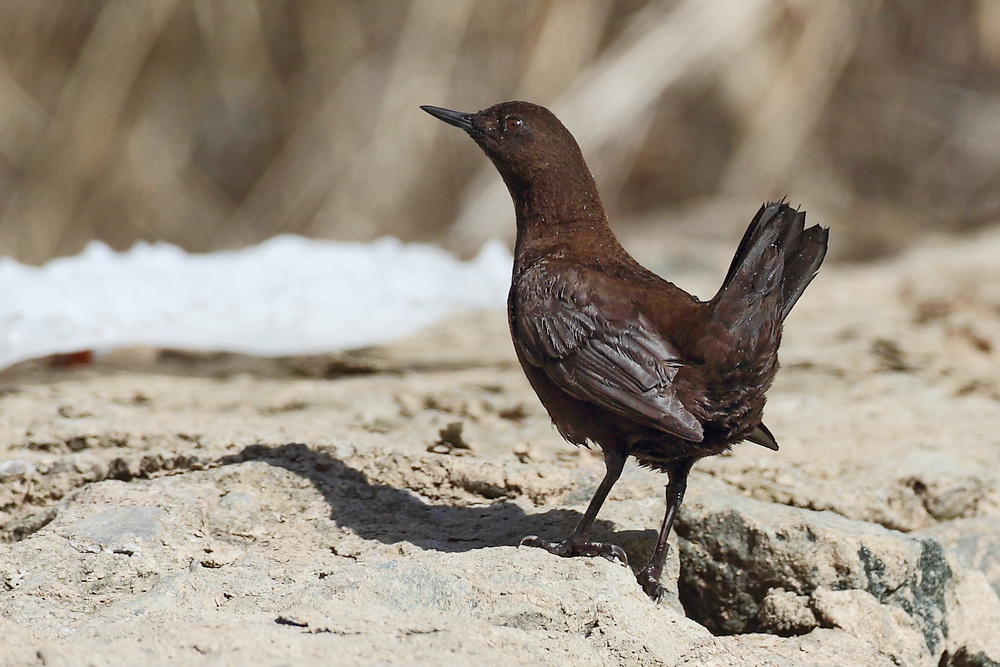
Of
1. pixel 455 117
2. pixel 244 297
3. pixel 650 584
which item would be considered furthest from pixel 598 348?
pixel 244 297

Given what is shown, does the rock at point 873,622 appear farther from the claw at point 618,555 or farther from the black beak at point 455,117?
the black beak at point 455,117

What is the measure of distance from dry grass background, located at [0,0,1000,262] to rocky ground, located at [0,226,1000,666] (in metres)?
3.89

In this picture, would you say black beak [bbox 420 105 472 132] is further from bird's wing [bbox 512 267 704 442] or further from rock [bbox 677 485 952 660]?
rock [bbox 677 485 952 660]

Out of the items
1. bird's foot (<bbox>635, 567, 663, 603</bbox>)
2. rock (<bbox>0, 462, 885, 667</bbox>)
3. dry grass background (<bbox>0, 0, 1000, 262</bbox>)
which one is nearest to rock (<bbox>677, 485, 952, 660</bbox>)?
rock (<bbox>0, 462, 885, 667</bbox>)

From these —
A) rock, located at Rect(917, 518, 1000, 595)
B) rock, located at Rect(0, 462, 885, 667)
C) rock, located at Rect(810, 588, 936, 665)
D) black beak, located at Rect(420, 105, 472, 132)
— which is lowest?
rock, located at Rect(0, 462, 885, 667)

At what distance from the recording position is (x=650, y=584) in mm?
2830

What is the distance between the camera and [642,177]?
32.0ft

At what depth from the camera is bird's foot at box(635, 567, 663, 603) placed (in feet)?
9.28

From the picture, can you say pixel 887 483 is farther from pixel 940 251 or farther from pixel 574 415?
pixel 940 251

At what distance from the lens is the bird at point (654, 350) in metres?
2.89

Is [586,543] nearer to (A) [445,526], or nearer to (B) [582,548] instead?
(B) [582,548]

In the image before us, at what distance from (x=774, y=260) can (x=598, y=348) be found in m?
0.50

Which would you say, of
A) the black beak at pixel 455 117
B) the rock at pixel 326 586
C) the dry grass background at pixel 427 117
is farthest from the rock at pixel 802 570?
the dry grass background at pixel 427 117

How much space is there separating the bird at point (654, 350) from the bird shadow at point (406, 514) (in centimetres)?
14
